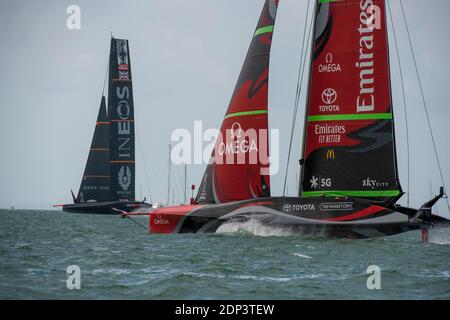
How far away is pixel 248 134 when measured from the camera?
25797mm

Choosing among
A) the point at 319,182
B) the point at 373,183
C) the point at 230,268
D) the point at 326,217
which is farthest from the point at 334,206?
the point at 230,268

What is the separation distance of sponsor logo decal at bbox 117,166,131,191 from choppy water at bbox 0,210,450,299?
36.5 metres

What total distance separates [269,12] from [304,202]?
293 inches

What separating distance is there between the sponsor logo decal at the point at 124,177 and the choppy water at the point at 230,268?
36.5m

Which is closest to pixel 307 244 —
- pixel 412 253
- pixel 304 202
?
pixel 304 202

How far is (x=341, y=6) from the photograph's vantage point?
80.2 feet

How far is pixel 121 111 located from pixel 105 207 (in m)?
10.9

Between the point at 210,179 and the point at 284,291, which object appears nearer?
the point at 284,291

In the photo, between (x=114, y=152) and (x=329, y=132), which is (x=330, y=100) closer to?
(x=329, y=132)

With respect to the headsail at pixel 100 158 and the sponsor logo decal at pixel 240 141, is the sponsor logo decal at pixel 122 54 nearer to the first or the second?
the headsail at pixel 100 158

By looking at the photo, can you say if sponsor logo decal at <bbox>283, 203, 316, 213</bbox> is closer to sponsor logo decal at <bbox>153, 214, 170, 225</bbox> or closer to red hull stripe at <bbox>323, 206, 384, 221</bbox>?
red hull stripe at <bbox>323, 206, 384, 221</bbox>

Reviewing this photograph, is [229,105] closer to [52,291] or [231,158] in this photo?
[231,158]
